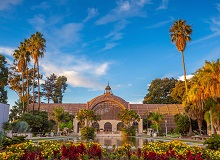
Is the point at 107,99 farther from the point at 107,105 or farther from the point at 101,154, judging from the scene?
the point at 101,154

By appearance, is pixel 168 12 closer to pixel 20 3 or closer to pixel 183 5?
pixel 183 5

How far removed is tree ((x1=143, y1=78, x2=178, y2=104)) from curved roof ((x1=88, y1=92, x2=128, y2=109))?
52.3 feet

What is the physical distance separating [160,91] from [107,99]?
2165 centimetres

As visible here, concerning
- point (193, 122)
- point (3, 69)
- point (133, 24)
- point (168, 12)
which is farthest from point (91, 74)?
point (3, 69)

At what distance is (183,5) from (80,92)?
26865 mm

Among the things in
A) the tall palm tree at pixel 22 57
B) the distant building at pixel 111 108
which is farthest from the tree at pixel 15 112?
the tall palm tree at pixel 22 57

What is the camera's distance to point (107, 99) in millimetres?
58688

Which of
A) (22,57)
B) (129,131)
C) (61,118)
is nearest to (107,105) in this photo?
(129,131)

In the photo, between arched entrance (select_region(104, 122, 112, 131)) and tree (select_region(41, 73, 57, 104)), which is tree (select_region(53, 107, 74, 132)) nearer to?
arched entrance (select_region(104, 122, 112, 131))

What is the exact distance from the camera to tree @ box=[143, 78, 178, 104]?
7206 cm

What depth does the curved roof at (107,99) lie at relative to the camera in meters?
58.6

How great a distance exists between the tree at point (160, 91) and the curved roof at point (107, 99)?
1593 centimetres

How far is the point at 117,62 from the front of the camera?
27938 millimetres

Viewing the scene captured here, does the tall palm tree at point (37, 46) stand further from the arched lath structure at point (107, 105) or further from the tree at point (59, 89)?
the tree at point (59, 89)
